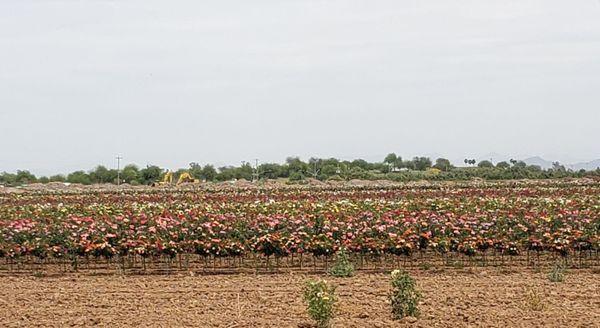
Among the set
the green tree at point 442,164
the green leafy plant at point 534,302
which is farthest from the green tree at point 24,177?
the green leafy plant at point 534,302

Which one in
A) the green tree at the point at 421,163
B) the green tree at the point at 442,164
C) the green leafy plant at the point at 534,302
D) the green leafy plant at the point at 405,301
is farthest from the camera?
the green tree at the point at 421,163

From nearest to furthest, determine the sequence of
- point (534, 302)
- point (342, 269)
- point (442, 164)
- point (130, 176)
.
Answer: point (534, 302) < point (342, 269) < point (130, 176) < point (442, 164)

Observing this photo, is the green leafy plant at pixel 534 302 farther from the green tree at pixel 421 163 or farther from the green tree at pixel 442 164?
the green tree at pixel 421 163

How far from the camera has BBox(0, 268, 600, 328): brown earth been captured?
9.77 m

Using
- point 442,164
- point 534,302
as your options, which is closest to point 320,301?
point 534,302

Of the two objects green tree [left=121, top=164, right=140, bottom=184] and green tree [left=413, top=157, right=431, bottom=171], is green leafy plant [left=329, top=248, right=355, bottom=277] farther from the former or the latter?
green tree [left=413, top=157, right=431, bottom=171]

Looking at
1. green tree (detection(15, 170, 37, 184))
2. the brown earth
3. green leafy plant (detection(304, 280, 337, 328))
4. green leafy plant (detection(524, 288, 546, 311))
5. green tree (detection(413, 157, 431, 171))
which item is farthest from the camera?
green tree (detection(413, 157, 431, 171))

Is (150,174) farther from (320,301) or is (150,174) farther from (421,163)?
(320,301)

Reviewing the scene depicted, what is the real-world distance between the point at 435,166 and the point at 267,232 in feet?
251

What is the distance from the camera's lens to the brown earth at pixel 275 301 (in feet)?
32.0

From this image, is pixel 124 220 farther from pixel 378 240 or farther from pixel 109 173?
pixel 109 173

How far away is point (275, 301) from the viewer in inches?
444

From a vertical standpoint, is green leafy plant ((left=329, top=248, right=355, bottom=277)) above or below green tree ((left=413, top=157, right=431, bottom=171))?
below

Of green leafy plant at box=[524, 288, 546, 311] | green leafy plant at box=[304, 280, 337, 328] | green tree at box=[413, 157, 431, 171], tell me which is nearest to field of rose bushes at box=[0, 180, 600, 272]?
green leafy plant at box=[524, 288, 546, 311]
